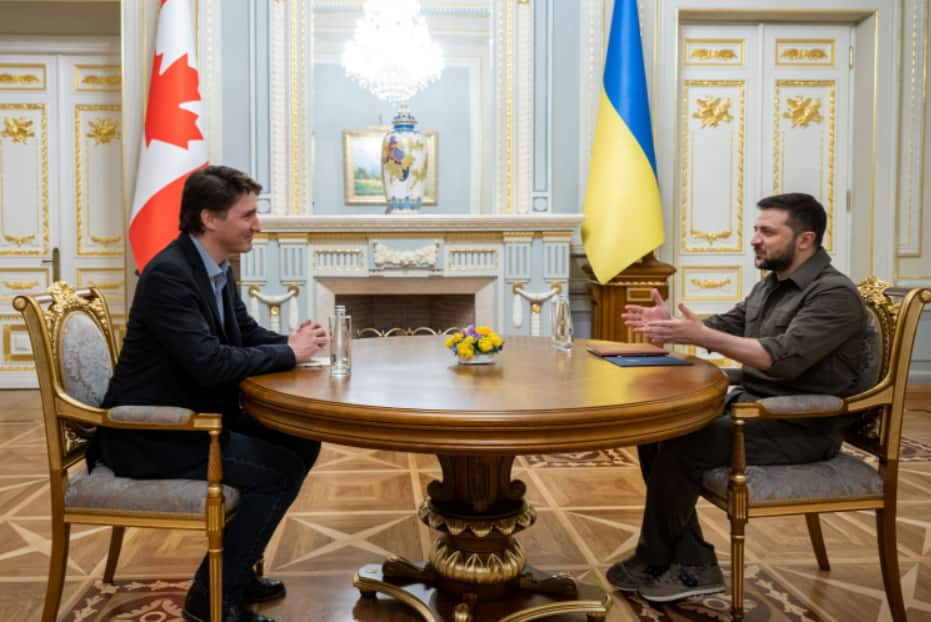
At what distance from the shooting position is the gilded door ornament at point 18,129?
5.49 meters

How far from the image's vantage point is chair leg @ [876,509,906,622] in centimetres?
204

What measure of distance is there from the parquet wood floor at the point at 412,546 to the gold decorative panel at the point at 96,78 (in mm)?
2709

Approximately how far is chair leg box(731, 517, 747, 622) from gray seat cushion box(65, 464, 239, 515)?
115 centimetres

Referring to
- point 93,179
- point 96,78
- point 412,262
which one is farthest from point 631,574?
point 96,78

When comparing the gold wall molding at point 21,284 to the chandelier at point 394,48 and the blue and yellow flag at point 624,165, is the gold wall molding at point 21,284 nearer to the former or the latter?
the chandelier at point 394,48

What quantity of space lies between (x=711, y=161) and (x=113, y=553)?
4.09 meters

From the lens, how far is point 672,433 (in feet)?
5.57

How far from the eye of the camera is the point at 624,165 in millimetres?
4637

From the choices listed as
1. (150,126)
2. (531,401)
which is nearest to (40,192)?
(150,126)

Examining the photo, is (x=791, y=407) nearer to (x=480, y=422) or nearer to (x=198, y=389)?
(x=480, y=422)

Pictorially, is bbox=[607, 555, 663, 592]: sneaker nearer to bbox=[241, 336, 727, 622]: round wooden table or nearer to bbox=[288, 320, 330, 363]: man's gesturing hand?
bbox=[241, 336, 727, 622]: round wooden table

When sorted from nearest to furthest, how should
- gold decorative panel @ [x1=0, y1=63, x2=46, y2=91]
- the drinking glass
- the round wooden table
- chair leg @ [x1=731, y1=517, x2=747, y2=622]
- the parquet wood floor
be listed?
the round wooden table < chair leg @ [x1=731, y1=517, x2=747, y2=622] < the parquet wood floor < the drinking glass < gold decorative panel @ [x1=0, y1=63, x2=46, y2=91]

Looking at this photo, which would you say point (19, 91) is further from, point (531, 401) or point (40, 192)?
point (531, 401)

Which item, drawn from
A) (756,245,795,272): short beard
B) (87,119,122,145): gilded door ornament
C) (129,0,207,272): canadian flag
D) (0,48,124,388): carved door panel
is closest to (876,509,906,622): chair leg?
(756,245,795,272): short beard
